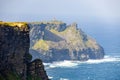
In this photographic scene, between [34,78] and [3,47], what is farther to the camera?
[34,78]

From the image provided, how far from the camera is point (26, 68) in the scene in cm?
14200

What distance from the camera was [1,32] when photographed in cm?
13200

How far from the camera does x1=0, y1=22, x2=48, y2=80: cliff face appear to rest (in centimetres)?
13400

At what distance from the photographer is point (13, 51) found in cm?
13750

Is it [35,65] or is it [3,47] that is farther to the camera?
[35,65]

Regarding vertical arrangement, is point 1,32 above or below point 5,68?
above

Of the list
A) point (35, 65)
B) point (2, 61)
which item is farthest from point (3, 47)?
point (35, 65)

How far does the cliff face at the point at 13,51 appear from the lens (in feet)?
440

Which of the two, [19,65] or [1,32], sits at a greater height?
[1,32]

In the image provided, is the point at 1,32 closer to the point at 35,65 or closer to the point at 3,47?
the point at 3,47

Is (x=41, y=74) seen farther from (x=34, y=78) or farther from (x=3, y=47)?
(x=3, y=47)

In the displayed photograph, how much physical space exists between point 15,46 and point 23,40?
3011mm

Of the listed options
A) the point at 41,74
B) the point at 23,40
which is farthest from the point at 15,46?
the point at 41,74

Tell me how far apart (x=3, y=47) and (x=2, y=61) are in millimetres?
3600
